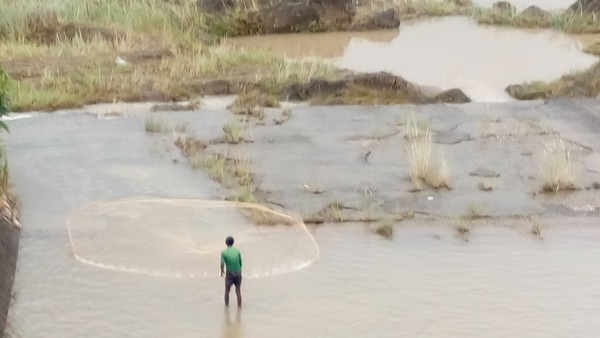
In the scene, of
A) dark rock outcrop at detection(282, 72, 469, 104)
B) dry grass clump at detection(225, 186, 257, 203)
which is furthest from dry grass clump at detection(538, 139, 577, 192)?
dark rock outcrop at detection(282, 72, 469, 104)

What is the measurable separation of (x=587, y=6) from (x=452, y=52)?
5241 mm

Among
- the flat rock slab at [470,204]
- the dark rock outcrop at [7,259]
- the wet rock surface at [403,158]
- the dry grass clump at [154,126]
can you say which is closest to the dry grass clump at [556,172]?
the wet rock surface at [403,158]

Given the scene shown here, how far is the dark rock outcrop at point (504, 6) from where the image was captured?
22.2 m

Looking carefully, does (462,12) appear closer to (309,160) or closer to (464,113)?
(464,113)

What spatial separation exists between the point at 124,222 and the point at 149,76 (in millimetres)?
6565

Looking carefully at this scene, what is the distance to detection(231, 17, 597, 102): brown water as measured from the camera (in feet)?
50.9

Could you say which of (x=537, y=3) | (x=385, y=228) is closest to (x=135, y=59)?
(x=385, y=228)

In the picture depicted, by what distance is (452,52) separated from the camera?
59.1 ft

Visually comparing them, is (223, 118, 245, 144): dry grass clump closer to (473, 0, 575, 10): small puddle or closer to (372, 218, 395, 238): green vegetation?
(372, 218, 395, 238): green vegetation

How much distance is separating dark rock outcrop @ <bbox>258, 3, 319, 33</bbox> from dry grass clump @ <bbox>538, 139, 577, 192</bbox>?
11.8 m

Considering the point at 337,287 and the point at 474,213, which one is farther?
the point at 474,213

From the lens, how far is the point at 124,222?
24.0 ft

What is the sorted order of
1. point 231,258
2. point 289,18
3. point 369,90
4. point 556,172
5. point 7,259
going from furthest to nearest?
point 289,18 → point 369,90 → point 556,172 → point 7,259 → point 231,258

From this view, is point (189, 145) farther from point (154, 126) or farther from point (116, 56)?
point (116, 56)
